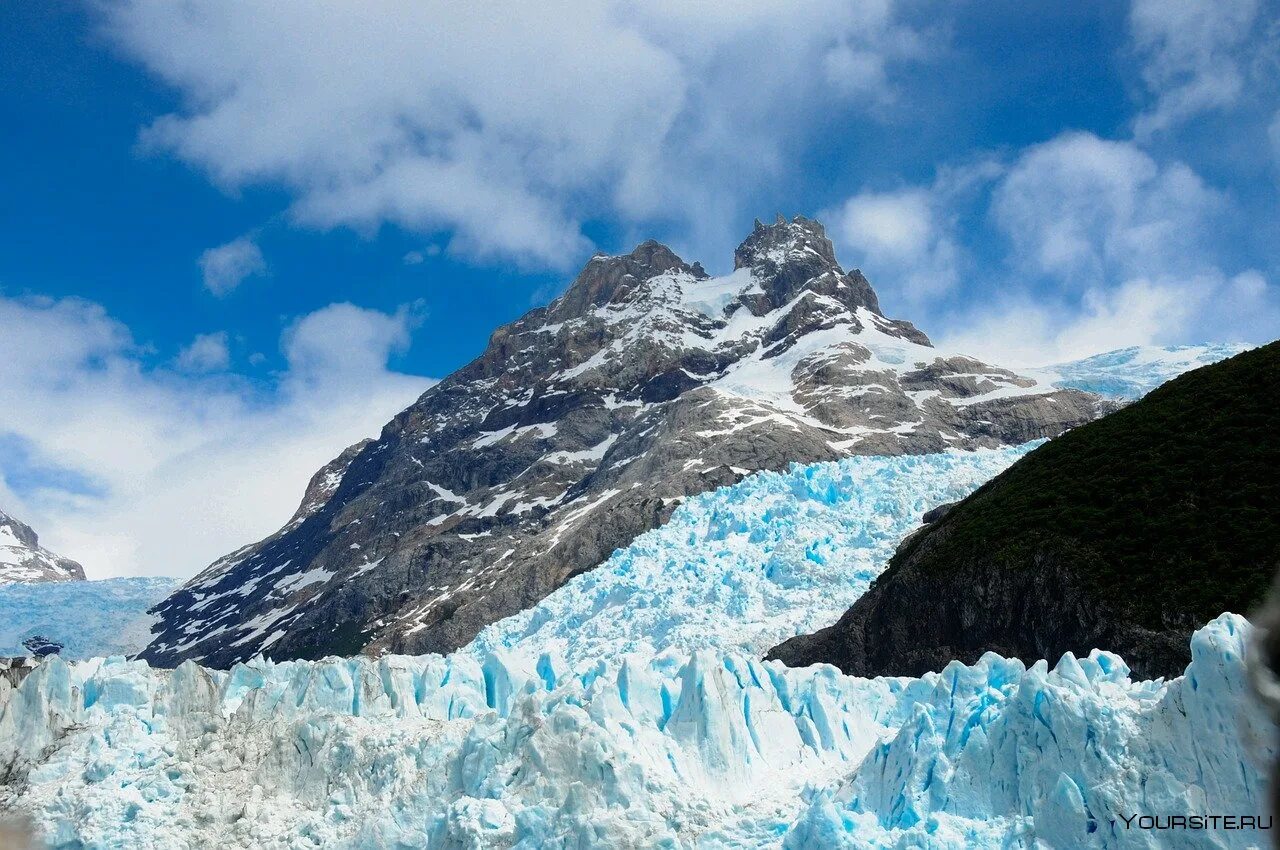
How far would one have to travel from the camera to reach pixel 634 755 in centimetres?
2189

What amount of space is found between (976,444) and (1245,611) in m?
105

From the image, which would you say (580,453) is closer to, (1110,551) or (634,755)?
(1110,551)

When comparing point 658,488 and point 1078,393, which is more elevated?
point 1078,393

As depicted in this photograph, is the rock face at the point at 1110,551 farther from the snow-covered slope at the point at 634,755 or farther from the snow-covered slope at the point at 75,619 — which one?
the snow-covered slope at the point at 75,619

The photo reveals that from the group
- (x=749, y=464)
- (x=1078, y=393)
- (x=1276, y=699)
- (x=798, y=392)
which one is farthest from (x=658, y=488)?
(x=1276, y=699)

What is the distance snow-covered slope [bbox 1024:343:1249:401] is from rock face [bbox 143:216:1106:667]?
58.9 ft

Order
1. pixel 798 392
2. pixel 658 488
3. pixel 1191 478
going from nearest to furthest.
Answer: pixel 1191 478 < pixel 658 488 < pixel 798 392

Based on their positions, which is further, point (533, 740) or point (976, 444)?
point (976, 444)

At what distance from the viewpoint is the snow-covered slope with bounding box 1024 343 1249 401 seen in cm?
15850

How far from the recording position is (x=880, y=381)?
488 feet

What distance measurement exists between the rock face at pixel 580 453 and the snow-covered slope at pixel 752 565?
35573 millimetres

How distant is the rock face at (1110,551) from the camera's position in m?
32.3

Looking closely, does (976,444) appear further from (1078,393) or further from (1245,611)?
(1245,611)

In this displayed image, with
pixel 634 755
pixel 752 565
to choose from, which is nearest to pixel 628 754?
pixel 634 755
